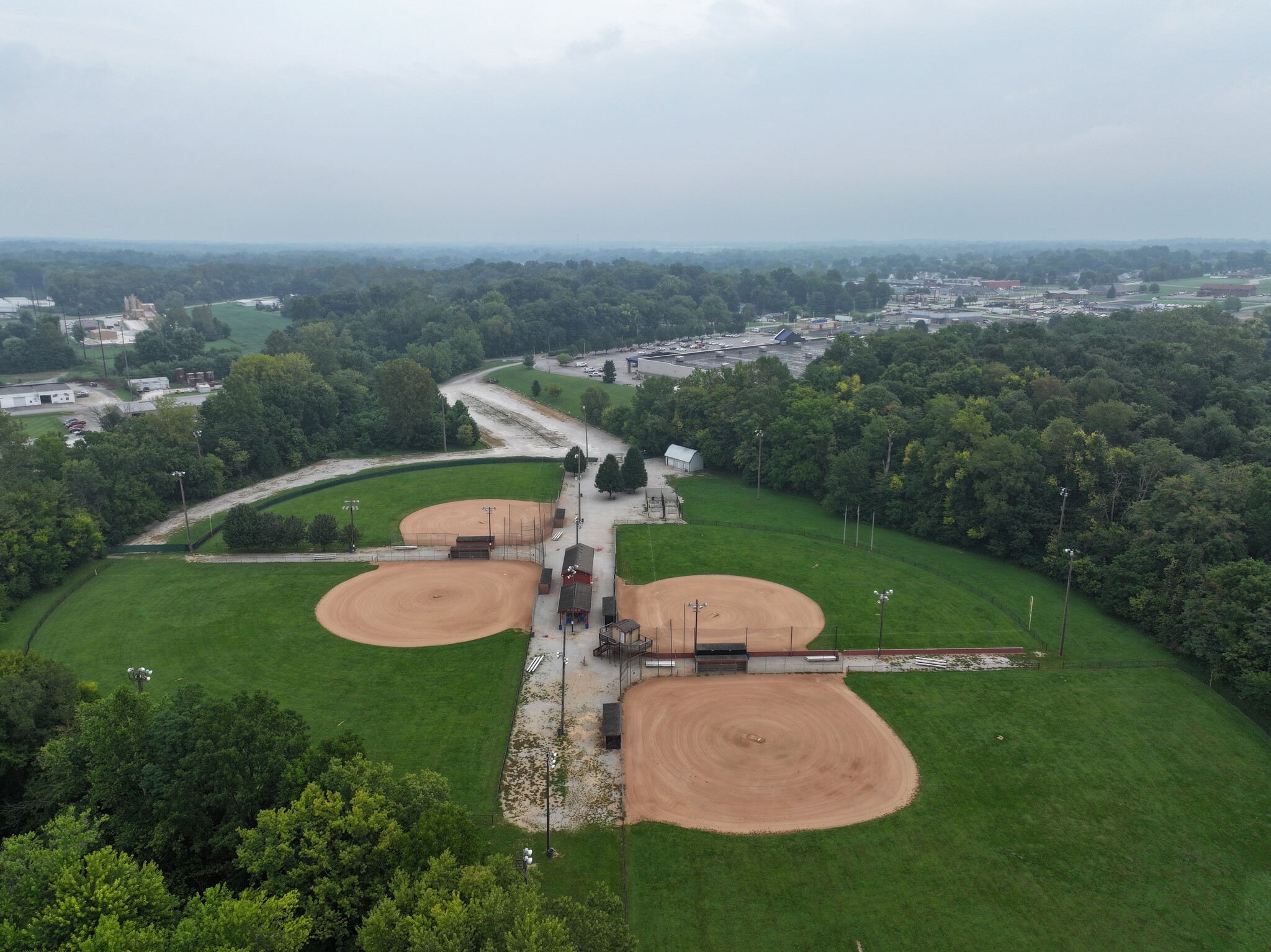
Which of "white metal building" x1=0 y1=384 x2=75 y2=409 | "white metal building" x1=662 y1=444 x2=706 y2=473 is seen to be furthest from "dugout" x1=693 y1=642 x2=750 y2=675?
"white metal building" x1=0 y1=384 x2=75 y2=409

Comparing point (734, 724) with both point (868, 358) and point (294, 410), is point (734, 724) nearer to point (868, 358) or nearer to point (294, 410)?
point (868, 358)

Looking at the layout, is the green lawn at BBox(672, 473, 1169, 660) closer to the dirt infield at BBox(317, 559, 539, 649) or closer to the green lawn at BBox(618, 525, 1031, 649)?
the green lawn at BBox(618, 525, 1031, 649)

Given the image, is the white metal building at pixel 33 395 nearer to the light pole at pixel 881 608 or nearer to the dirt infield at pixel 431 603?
the dirt infield at pixel 431 603

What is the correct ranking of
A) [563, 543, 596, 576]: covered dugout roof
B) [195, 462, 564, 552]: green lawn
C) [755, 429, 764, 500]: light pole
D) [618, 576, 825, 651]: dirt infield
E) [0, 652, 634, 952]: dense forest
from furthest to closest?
[755, 429, 764, 500]: light pole < [195, 462, 564, 552]: green lawn < [563, 543, 596, 576]: covered dugout roof < [618, 576, 825, 651]: dirt infield < [0, 652, 634, 952]: dense forest

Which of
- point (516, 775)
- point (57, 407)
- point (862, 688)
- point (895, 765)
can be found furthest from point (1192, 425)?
point (57, 407)

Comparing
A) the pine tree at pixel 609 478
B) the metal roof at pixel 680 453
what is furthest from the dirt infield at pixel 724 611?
the metal roof at pixel 680 453

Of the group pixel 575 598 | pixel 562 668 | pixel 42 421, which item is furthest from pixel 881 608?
pixel 42 421

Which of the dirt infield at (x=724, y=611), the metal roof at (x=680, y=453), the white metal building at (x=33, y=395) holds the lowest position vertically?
the dirt infield at (x=724, y=611)
